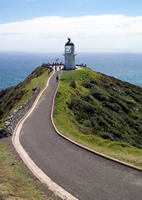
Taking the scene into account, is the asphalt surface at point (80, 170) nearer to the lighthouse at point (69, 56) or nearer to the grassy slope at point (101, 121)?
the grassy slope at point (101, 121)

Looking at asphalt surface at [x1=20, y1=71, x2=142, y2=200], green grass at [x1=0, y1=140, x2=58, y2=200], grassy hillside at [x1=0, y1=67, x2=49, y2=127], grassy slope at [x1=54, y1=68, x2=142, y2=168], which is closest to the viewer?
green grass at [x1=0, y1=140, x2=58, y2=200]

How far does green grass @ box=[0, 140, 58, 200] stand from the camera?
28.2ft

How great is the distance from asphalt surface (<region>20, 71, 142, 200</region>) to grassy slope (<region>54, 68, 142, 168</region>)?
114cm

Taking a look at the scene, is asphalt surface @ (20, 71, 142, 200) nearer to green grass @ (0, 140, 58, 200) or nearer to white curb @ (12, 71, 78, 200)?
white curb @ (12, 71, 78, 200)

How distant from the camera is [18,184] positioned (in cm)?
983

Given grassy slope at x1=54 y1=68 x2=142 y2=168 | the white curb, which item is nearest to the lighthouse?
grassy slope at x1=54 y1=68 x2=142 y2=168

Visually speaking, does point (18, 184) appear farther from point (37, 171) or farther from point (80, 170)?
point (80, 170)

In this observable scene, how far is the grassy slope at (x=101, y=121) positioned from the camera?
15.1 metres

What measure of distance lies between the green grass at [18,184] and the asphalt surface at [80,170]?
3.14 feet

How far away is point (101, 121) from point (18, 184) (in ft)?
53.1

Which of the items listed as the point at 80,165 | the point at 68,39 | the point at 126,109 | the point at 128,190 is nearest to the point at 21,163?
the point at 80,165

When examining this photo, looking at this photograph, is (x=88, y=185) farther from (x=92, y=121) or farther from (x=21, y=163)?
(x=92, y=121)

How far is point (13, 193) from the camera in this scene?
28.3ft

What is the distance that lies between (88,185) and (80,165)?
7.08 ft
